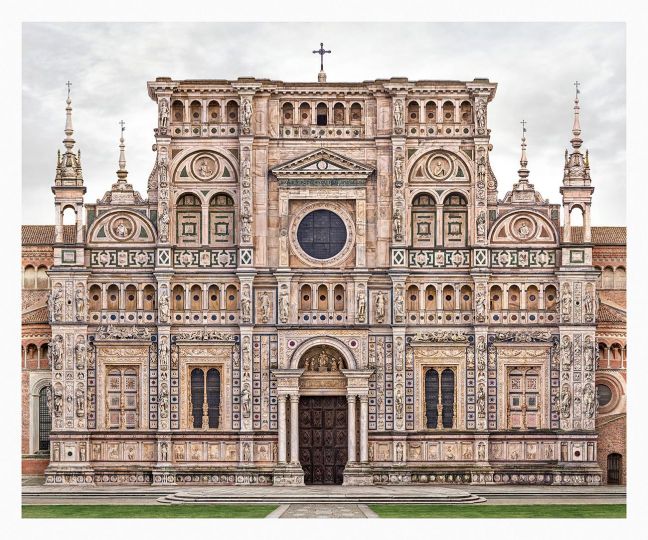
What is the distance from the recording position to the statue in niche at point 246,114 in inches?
1913

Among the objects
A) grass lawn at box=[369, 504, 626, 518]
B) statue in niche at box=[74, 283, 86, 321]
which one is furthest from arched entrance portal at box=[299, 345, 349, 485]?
statue in niche at box=[74, 283, 86, 321]

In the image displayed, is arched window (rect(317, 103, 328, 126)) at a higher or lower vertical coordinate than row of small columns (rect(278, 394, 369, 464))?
higher

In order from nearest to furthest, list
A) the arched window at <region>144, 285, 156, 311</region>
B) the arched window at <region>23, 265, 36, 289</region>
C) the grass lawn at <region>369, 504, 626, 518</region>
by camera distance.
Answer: the grass lawn at <region>369, 504, 626, 518</region>
the arched window at <region>144, 285, 156, 311</region>
the arched window at <region>23, 265, 36, 289</region>

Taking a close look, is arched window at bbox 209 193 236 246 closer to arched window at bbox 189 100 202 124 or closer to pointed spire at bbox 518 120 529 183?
arched window at bbox 189 100 202 124

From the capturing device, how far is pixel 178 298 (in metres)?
48.8

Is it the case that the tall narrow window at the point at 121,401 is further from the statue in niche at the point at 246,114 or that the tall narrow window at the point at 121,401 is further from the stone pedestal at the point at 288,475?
the statue in niche at the point at 246,114

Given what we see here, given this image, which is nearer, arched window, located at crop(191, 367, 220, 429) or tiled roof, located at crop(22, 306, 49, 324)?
arched window, located at crop(191, 367, 220, 429)

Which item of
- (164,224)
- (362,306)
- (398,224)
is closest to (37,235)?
(164,224)

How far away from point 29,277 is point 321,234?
39.9ft

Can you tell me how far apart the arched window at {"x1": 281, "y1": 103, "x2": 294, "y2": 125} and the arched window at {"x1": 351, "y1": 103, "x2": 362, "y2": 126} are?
2.10 meters

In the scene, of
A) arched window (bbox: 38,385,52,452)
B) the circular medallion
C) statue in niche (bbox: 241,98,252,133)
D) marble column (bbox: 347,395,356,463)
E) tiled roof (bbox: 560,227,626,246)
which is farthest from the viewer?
tiled roof (bbox: 560,227,626,246)

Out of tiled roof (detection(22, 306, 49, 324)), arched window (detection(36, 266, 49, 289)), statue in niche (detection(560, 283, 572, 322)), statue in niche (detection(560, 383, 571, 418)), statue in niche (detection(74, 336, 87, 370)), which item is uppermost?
arched window (detection(36, 266, 49, 289))

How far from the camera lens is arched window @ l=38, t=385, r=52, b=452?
50750 mm

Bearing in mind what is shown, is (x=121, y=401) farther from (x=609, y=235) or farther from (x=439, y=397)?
(x=609, y=235)
